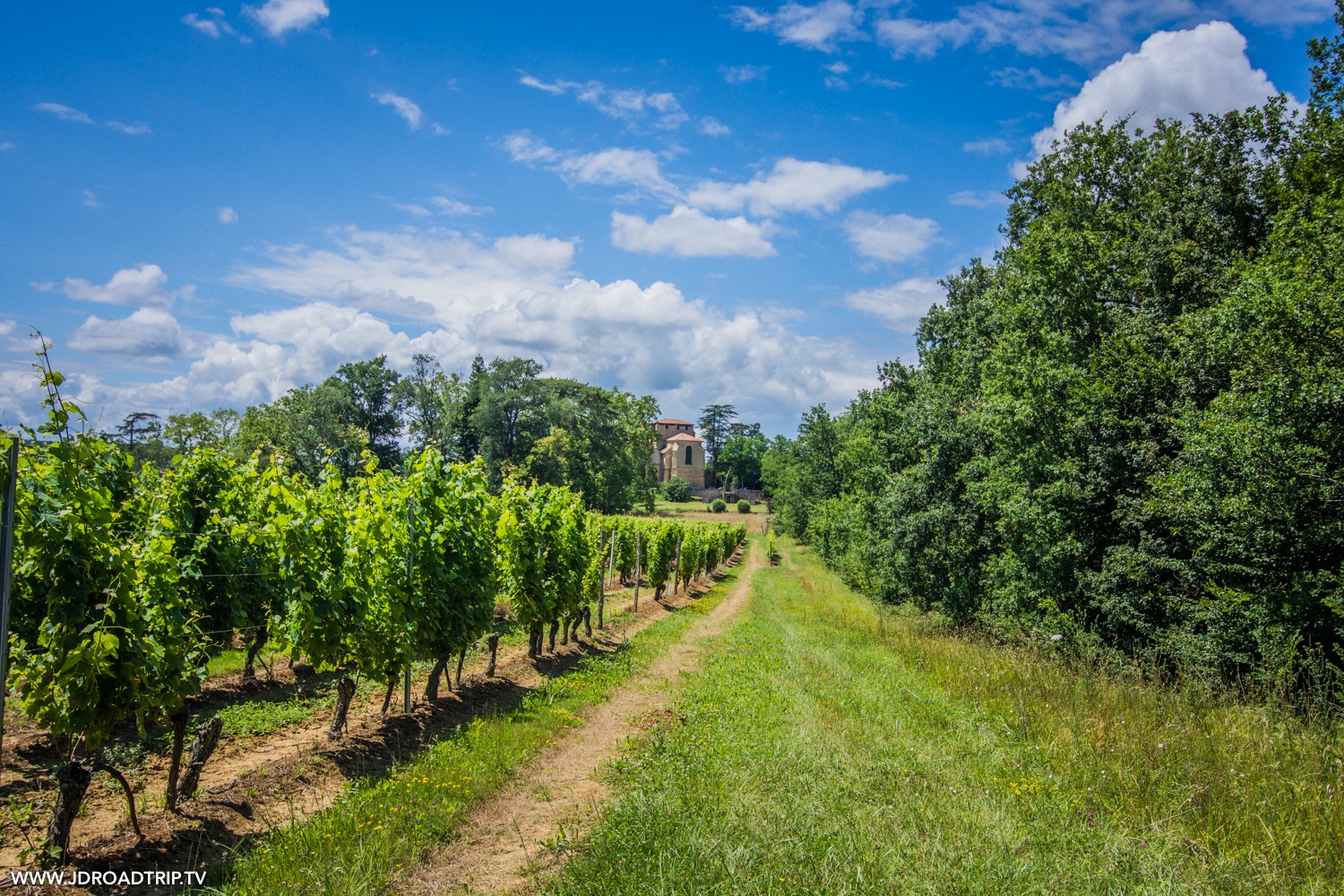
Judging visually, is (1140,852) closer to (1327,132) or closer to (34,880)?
(34,880)

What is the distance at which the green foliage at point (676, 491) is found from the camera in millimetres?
102500

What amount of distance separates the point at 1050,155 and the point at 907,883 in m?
23.0

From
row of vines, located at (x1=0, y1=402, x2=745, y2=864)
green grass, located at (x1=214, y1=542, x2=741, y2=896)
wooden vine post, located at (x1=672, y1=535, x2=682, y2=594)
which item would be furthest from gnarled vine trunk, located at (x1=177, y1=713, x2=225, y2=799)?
wooden vine post, located at (x1=672, y1=535, x2=682, y2=594)

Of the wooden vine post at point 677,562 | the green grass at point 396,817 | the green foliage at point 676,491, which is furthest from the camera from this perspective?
the green foliage at point 676,491

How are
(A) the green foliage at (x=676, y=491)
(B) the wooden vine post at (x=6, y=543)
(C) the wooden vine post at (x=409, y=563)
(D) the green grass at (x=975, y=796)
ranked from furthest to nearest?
(A) the green foliage at (x=676, y=491) → (C) the wooden vine post at (x=409, y=563) → (D) the green grass at (x=975, y=796) → (B) the wooden vine post at (x=6, y=543)

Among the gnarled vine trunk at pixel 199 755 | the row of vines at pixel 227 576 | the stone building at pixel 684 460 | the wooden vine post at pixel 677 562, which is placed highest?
the stone building at pixel 684 460

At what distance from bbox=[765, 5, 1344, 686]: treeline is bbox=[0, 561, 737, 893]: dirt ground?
485 inches

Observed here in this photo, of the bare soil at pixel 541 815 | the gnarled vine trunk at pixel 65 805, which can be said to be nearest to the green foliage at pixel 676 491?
the bare soil at pixel 541 815

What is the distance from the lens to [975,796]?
6.19m

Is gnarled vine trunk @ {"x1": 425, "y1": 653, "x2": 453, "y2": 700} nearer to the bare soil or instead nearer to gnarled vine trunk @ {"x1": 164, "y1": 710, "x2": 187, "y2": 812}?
the bare soil

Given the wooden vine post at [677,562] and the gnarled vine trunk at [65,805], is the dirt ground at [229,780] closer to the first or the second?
the gnarled vine trunk at [65,805]

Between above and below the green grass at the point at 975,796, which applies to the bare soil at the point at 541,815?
below

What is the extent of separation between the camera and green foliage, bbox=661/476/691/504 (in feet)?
336

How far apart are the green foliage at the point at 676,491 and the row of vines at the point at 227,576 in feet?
288
